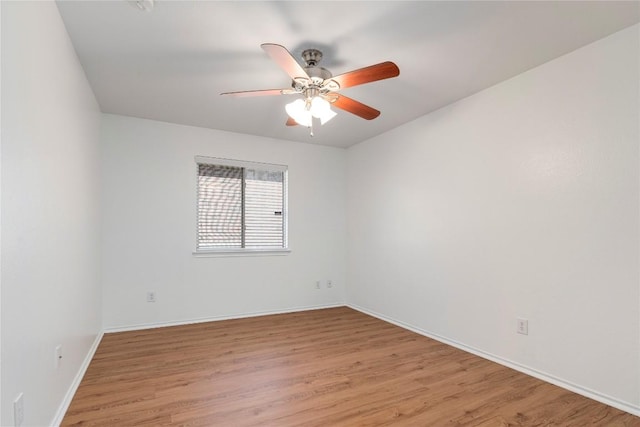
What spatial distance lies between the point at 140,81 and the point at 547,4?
3.03 meters

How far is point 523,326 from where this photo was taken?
2.64 metres

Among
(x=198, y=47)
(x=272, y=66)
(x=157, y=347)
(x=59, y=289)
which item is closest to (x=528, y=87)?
(x=272, y=66)

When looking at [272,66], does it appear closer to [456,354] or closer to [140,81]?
[140,81]

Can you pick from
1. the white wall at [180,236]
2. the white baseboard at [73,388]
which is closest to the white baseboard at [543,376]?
the white wall at [180,236]

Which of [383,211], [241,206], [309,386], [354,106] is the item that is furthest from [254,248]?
[354,106]

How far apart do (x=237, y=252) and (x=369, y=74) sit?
2961mm

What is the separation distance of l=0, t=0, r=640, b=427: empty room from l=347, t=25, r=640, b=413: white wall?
0.02 metres

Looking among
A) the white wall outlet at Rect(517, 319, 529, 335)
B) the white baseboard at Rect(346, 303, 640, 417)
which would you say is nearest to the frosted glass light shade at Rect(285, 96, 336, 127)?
the white wall outlet at Rect(517, 319, 529, 335)

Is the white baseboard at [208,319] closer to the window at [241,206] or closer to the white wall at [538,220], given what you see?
the window at [241,206]

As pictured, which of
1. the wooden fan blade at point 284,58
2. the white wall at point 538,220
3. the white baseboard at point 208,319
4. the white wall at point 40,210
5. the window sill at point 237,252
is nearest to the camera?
the white wall at point 40,210

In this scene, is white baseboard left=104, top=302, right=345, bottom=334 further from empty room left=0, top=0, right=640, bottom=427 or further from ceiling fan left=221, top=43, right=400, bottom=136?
ceiling fan left=221, top=43, right=400, bottom=136

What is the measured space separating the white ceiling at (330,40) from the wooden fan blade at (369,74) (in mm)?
309

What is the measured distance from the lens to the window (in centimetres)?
419

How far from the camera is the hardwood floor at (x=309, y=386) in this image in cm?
199
